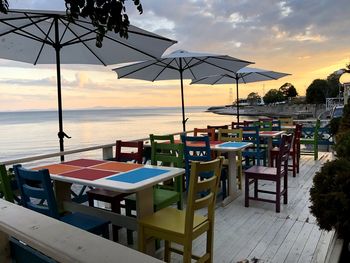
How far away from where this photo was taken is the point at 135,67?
6.02 meters

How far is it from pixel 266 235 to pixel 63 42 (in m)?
3.44

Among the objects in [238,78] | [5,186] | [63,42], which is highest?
[63,42]

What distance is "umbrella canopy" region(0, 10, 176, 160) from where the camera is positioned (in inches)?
137

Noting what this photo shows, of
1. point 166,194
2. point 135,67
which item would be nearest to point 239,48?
point 135,67

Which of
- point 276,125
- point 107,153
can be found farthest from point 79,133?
point 107,153

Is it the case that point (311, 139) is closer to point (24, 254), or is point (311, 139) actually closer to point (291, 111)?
point (24, 254)

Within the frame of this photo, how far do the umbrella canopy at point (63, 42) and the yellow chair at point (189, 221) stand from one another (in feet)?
6.66

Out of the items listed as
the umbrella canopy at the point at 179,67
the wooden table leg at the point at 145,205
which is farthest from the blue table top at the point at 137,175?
the umbrella canopy at the point at 179,67

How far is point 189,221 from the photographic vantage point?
192cm

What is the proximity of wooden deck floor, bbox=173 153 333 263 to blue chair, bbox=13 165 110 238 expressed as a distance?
32.4 inches

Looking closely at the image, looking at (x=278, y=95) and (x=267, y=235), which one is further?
(x=278, y=95)

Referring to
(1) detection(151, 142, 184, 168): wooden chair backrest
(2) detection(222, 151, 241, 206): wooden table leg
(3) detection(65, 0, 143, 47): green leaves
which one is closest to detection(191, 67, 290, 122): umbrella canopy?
(2) detection(222, 151, 241, 206): wooden table leg

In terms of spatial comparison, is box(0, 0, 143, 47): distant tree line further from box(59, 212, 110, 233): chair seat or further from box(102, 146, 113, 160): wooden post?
box(102, 146, 113, 160): wooden post

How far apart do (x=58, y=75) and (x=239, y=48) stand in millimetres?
9725
